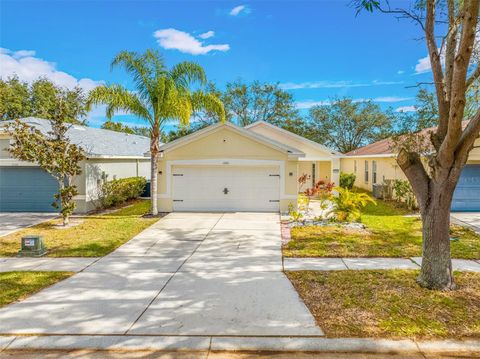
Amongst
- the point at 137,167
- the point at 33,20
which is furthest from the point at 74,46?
the point at 137,167

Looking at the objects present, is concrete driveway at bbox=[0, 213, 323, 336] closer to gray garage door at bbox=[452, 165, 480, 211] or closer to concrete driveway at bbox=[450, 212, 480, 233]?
concrete driveway at bbox=[450, 212, 480, 233]

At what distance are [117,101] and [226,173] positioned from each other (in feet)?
17.4

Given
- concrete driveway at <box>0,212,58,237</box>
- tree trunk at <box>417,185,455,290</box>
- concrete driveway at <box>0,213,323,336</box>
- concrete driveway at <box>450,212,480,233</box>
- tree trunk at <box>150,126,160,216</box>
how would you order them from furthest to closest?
tree trunk at <box>150,126,160,216</box> → concrete driveway at <box>450,212,480,233</box> → concrete driveway at <box>0,212,58,237</box> → tree trunk at <box>417,185,455,290</box> → concrete driveway at <box>0,213,323,336</box>

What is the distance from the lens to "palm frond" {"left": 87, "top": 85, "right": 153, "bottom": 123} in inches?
481

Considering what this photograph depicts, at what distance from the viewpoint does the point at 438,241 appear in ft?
18.1

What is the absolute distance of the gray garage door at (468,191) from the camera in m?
13.9

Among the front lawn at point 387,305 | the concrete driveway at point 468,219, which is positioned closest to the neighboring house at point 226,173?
the concrete driveway at point 468,219

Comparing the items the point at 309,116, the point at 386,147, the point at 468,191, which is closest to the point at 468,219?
the point at 468,191

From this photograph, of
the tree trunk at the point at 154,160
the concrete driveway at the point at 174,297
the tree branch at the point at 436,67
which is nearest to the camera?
the concrete driveway at the point at 174,297

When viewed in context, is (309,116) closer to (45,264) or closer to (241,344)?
Answer: (45,264)

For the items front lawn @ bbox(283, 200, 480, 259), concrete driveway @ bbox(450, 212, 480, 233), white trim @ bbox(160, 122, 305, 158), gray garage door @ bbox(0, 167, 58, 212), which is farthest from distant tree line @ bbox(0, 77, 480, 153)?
front lawn @ bbox(283, 200, 480, 259)

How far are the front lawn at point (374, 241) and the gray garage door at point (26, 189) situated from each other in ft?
35.6

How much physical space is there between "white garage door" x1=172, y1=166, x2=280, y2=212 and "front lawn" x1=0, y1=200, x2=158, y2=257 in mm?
2197

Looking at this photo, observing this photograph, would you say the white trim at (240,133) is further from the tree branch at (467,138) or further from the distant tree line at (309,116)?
the distant tree line at (309,116)
